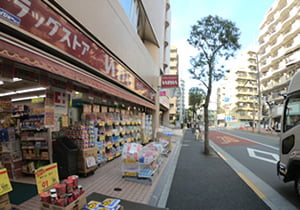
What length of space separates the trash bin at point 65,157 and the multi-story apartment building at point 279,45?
34.5m

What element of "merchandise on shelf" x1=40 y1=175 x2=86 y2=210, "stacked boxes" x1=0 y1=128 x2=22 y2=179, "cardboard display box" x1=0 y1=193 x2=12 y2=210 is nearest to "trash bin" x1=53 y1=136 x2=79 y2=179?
"stacked boxes" x1=0 y1=128 x2=22 y2=179

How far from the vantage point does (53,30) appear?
10.9 ft

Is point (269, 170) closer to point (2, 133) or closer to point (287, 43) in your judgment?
point (2, 133)

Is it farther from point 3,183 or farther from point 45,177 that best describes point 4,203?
point 45,177

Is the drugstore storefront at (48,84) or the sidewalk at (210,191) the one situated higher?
the drugstore storefront at (48,84)

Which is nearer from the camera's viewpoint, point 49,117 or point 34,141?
point 49,117

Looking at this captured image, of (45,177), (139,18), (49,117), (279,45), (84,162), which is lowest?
(84,162)

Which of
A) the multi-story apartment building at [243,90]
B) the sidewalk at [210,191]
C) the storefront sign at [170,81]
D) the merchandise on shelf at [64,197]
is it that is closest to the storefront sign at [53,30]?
the merchandise on shelf at [64,197]

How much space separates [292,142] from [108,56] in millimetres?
5807

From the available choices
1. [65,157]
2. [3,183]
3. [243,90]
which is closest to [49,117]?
[65,157]

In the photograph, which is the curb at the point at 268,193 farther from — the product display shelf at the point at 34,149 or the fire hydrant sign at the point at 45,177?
the product display shelf at the point at 34,149

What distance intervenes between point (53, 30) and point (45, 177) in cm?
281

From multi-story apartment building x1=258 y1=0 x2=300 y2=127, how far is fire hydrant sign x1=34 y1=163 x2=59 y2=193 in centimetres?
3566

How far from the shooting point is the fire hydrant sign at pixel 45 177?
2.26 meters
